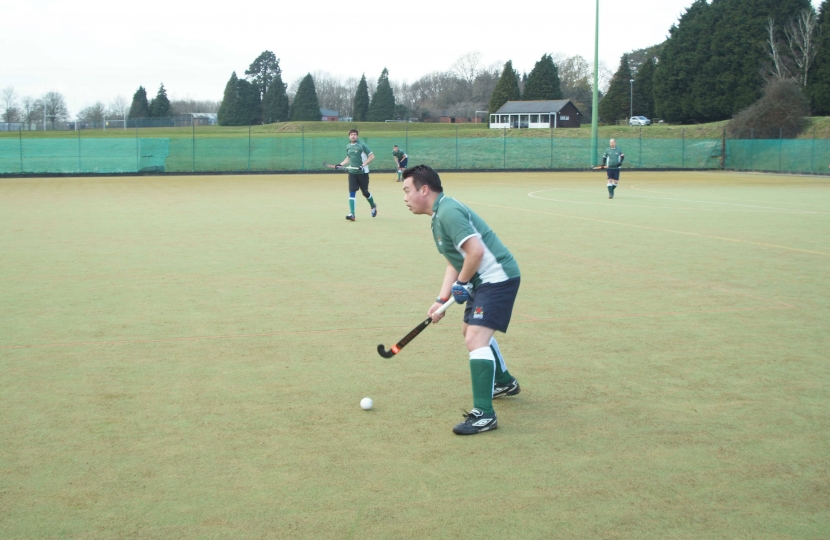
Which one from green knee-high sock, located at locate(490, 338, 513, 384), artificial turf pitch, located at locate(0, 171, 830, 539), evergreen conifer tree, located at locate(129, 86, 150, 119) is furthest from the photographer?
evergreen conifer tree, located at locate(129, 86, 150, 119)

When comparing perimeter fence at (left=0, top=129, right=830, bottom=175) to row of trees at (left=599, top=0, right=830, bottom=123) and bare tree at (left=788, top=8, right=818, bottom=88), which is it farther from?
bare tree at (left=788, top=8, right=818, bottom=88)

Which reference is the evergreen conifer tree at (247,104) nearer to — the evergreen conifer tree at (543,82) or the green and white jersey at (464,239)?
the evergreen conifer tree at (543,82)

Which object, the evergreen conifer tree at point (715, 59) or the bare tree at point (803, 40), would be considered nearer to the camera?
the bare tree at point (803, 40)

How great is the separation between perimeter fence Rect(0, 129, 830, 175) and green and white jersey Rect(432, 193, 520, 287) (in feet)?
123

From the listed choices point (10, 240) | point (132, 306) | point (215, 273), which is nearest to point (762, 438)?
point (132, 306)

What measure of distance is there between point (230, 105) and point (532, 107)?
35.9 m

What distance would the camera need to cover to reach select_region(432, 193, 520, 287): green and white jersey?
5.10m

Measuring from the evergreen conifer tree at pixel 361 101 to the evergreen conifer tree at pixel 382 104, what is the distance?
1521 millimetres

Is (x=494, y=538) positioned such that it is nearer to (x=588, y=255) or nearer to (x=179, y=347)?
(x=179, y=347)

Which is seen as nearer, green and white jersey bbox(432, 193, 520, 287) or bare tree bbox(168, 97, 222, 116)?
green and white jersey bbox(432, 193, 520, 287)

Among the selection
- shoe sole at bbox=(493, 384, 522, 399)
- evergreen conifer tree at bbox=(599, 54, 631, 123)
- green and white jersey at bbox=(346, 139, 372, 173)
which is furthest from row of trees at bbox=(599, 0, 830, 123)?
shoe sole at bbox=(493, 384, 522, 399)

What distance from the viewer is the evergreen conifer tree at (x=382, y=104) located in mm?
104812

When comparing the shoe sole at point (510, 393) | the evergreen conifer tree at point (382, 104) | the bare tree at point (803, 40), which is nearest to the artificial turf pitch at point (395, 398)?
the shoe sole at point (510, 393)

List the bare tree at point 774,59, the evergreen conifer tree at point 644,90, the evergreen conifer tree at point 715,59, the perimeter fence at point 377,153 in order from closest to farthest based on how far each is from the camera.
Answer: the perimeter fence at point 377,153 < the bare tree at point 774,59 < the evergreen conifer tree at point 715,59 < the evergreen conifer tree at point 644,90
